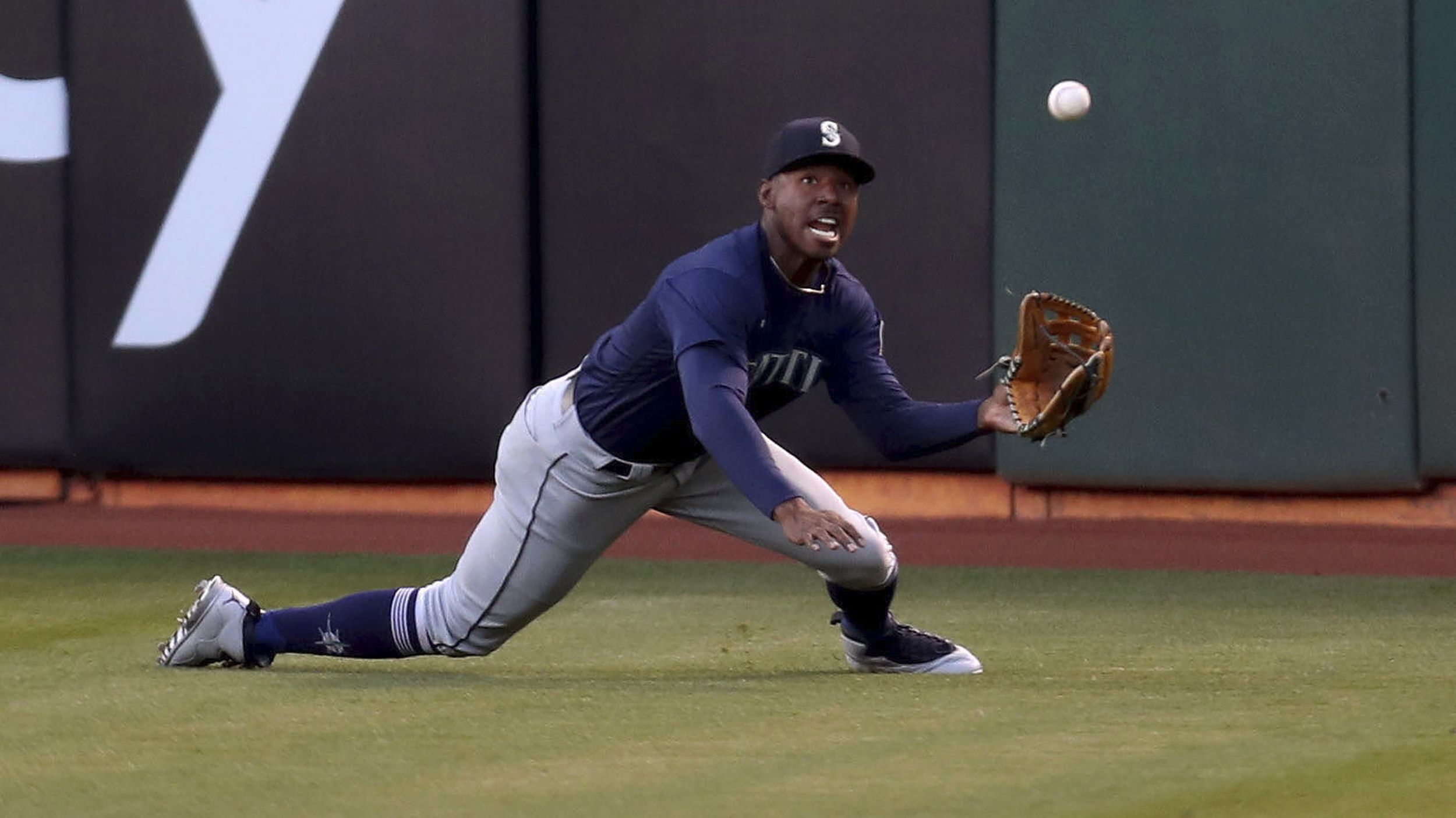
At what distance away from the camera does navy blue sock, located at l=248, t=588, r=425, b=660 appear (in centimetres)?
477

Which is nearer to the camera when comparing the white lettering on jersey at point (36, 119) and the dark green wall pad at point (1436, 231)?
the dark green wall pad at point (1436, 231)

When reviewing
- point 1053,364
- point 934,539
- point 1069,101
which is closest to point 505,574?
point 1053,364

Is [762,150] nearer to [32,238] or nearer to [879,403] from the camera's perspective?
[32,238]

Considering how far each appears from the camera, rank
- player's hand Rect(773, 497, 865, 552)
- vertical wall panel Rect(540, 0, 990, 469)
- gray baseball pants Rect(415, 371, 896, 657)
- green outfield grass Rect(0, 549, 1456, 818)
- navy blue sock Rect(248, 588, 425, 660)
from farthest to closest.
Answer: vertical wall panel Rect(540, 0, 990, 469), navy blue sock Rect(248, 588, 425, 660), gray baseball pants Rect(415, 371, 896, 657), player's hand Rect(773, 497, 865, 552), green outfield grass Rect(0, 549, 1456, 818)

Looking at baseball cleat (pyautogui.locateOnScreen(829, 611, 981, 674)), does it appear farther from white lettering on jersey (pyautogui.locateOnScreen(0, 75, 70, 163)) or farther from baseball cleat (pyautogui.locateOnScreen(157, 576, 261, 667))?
white lettering on jersey (pyautogui.locateOnScreen(0, 75, 70, 163))

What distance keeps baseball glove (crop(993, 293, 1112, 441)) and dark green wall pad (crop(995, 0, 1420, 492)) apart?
3198 mm

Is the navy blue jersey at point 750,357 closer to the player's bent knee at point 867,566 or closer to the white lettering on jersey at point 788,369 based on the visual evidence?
the white lettering on jersey at point 788,369

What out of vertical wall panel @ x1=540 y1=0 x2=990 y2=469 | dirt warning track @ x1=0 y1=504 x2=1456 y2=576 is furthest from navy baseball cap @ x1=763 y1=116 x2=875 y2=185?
vertical wall panel @ x1=540 y1=0 x2=990 y2=469

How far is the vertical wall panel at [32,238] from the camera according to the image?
8.78 metres

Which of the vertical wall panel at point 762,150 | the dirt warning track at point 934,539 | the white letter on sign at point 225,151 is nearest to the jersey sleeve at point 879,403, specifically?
the dirt warning track at point 934,539

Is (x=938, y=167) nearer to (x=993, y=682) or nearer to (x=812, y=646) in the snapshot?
(x=812, y=646)

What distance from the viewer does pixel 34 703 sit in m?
4.58

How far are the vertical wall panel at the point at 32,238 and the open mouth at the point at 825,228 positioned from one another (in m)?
5.26

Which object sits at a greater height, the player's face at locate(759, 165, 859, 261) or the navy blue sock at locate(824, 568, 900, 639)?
the player's face at locate(759, 165, 859, 261)
